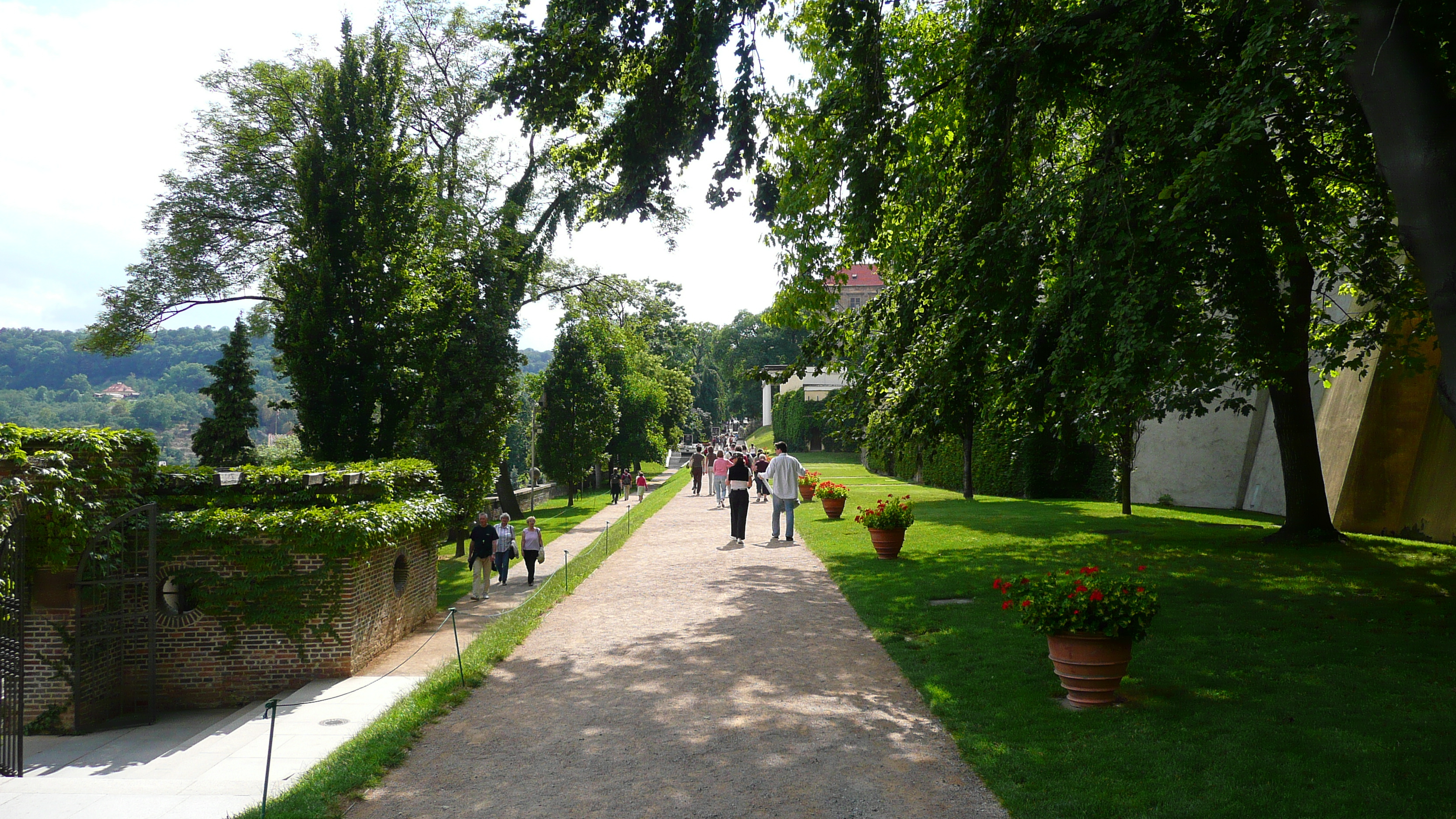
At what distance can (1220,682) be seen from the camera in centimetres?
686

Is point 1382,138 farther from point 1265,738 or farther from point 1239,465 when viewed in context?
point 1239,465

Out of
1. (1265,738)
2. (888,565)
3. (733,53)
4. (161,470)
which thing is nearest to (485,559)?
(161,470)

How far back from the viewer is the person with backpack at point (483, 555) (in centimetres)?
1462

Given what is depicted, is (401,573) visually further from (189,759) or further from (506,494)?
(506,494)

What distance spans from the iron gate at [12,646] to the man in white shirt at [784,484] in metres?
11.2

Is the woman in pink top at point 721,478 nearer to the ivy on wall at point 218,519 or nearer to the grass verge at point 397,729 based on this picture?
the grass verge at point 397,729

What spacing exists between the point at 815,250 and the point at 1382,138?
21.6ft

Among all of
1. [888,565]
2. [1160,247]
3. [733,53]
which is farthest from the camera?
[888,565]

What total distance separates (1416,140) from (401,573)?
12522mm

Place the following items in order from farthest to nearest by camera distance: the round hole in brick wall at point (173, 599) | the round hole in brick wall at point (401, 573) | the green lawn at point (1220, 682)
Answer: the round hole in brick wall at point (401, 573) → the round hole in brick wall at point (173, 599) → the green lawn at point (1220, 682)

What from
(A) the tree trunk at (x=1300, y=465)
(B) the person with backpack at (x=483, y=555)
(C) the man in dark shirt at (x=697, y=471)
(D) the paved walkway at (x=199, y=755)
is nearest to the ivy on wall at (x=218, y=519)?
(D) the paved walkway at (x=199, y=755)

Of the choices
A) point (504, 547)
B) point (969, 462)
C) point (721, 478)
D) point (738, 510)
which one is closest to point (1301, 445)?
point (738, 510)

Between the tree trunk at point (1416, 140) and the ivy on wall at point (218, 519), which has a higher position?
the tree trunk at point (1416, 140)

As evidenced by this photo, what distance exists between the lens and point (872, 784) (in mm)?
5352
